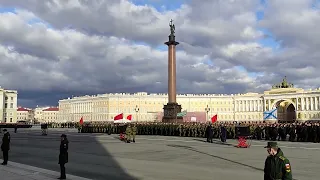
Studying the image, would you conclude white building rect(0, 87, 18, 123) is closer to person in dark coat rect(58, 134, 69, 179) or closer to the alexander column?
the alexander column

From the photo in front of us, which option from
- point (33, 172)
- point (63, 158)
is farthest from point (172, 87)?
point (63, 158)

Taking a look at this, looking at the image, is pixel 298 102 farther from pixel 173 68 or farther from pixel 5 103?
pixel 5 103

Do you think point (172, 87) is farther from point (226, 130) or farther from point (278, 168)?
point (278, 168)

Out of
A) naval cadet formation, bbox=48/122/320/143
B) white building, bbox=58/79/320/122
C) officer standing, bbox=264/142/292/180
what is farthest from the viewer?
white building, bbox=58/79/320/122

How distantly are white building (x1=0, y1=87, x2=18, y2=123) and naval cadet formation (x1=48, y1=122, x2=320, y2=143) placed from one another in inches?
4311

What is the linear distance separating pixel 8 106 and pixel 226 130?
14674cm

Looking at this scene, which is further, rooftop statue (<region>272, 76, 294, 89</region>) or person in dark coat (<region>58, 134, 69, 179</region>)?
rooftop statue (<region>272, 76, 294, 89</region>)

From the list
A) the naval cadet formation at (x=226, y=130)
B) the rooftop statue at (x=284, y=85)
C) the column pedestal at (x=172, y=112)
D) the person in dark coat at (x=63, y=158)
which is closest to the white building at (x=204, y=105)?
the rooftop statue at (x=284, y=85)

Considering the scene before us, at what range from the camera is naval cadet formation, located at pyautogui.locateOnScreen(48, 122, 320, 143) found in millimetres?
27959

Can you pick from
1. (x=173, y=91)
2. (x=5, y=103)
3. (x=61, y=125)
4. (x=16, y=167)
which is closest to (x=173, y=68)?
(x=173, y=91)

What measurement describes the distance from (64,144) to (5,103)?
523 feet

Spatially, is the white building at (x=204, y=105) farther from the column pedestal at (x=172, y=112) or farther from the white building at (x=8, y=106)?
the column pedestal at (x=172, y=112)

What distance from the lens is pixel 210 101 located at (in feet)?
518

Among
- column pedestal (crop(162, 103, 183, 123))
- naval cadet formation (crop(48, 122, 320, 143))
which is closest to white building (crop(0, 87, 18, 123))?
naval cadet formation (crop(48, 122, 320, 143))
